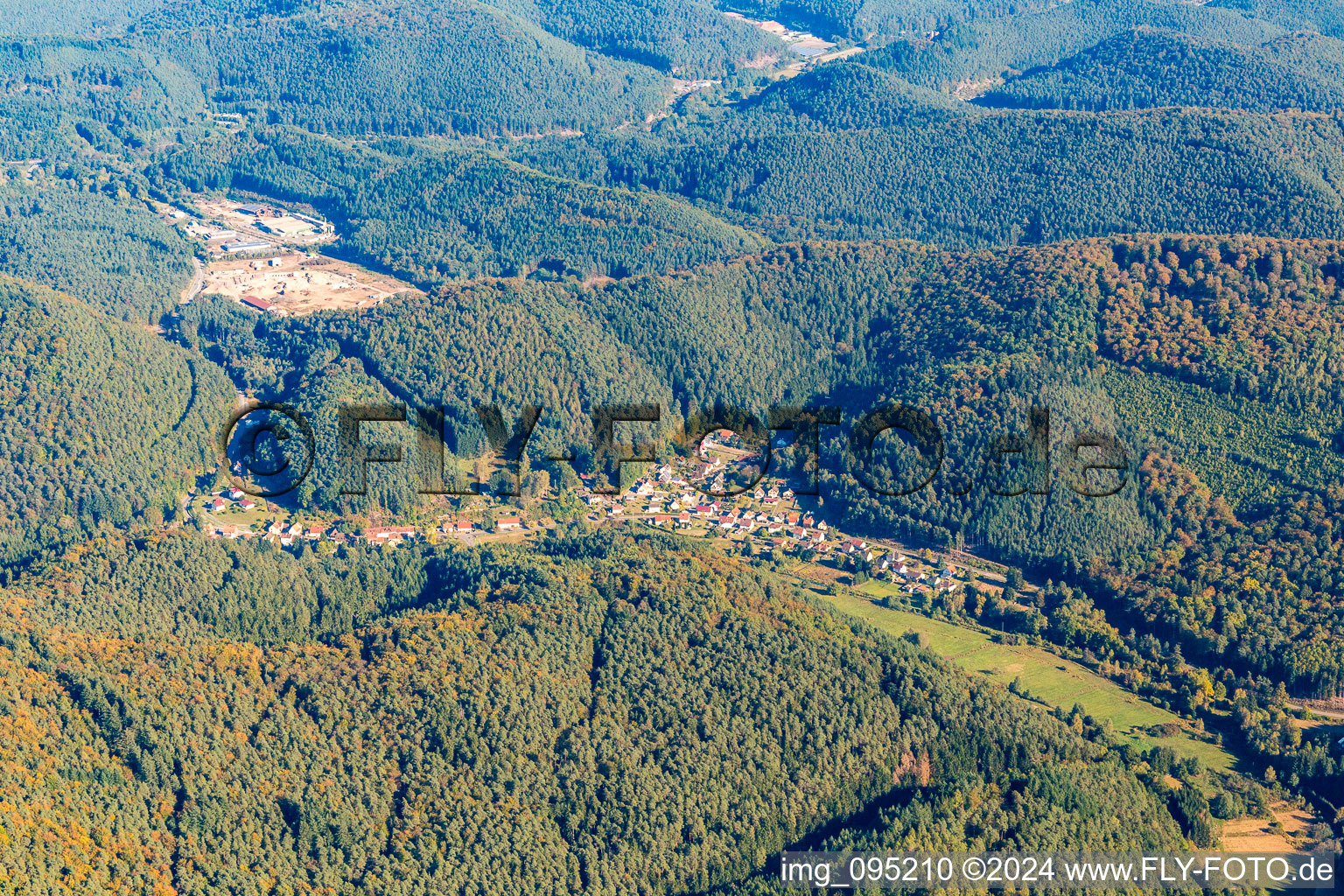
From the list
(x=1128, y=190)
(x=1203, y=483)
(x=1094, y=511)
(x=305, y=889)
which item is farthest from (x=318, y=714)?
(x=1128, y=190)

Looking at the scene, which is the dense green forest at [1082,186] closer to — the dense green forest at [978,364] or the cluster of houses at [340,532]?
the dense green forest at [978,364]

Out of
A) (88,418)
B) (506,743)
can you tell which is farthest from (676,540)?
(88,418)

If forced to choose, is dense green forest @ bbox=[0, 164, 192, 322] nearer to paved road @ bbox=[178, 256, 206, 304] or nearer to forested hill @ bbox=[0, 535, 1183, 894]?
paved road @ bbox=[178, 256, 206, 304]

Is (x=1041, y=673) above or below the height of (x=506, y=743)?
above

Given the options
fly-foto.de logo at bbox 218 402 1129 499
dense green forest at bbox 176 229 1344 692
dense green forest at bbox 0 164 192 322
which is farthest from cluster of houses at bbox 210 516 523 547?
dense green forest at bbox 0 164 192 322

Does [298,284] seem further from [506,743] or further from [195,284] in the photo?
[506,743]
